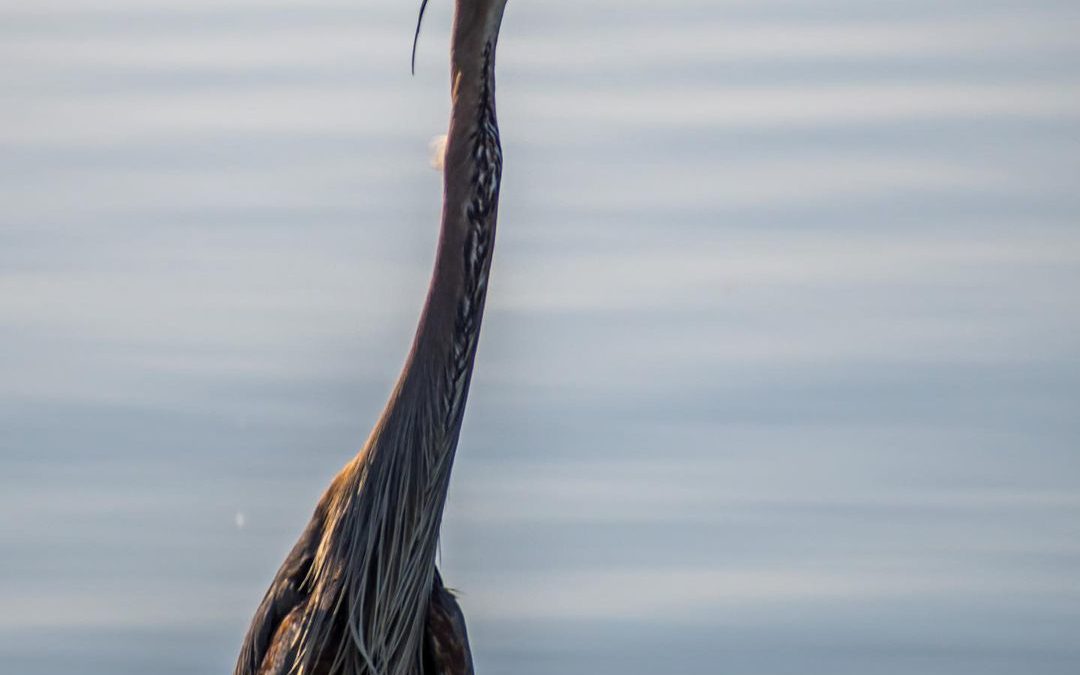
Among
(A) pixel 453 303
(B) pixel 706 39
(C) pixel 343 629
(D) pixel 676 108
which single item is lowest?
(C) pixel 343 629

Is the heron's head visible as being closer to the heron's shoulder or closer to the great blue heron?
the great blue heron

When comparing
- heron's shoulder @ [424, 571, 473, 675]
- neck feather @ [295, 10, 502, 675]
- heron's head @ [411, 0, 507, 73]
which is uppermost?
heron's head @ [411, 0, 507, 73]

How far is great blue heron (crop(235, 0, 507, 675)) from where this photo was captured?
4.91 metres

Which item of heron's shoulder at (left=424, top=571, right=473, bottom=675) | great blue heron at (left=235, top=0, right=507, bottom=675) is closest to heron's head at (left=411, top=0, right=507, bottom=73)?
great blue heron at (left=235, top=0, right=507, bottom=675)

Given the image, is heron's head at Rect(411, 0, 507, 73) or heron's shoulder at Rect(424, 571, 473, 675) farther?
heron's shoulder at Rect(424, 571, 473, 675)

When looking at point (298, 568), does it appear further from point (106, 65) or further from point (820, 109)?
point (106, 65)

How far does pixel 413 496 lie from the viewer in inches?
201

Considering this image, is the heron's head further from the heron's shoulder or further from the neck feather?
the heron's shoulder

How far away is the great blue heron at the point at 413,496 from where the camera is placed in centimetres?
491

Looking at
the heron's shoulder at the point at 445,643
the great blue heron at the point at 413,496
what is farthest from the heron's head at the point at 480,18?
the heron's shoulder at the point at 445,643

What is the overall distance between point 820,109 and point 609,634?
309cm

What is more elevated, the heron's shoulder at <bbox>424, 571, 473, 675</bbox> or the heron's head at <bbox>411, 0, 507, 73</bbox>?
the heron's head at <bbox>411, 0, 507, 73</bbox>

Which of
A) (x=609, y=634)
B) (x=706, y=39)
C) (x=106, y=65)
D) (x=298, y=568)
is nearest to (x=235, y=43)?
(x=106, y=65)

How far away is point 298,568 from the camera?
5172 mm
